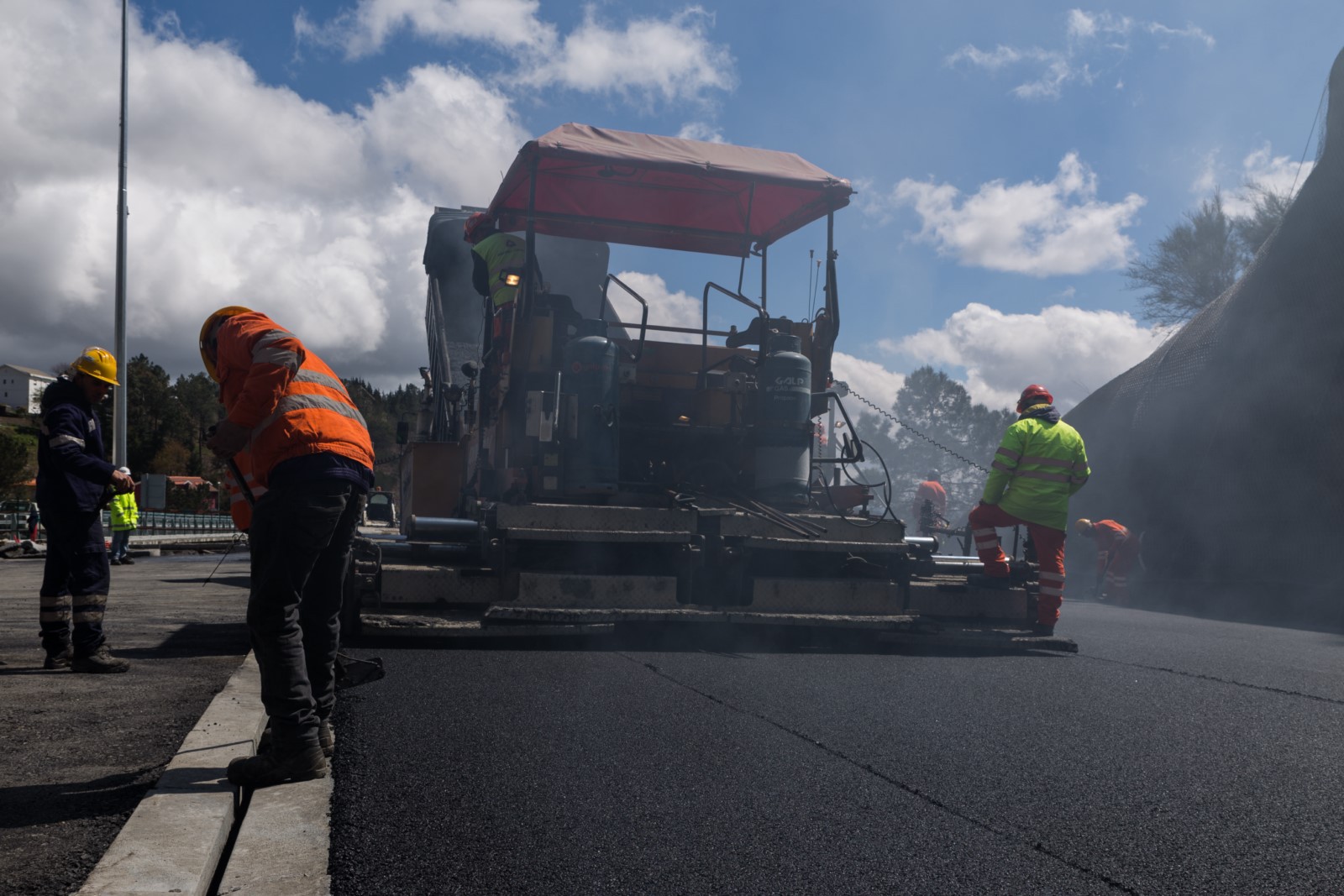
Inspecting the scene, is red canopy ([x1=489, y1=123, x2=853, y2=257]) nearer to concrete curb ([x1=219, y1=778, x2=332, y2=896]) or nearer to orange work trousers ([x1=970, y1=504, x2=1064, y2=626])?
orange work trousers ([x1=970, y1=504, x2=1064, y2=626])

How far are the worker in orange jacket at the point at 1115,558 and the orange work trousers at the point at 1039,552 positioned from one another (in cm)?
805

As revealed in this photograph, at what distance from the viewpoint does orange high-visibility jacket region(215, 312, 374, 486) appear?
3143 millimetres

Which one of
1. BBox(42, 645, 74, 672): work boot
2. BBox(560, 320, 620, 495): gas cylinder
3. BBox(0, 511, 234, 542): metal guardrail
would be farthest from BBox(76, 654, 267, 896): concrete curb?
BBox(0, 511, 234, 542): metal guardrail

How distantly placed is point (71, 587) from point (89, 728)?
1445 mm

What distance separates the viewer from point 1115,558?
14391 millimetres

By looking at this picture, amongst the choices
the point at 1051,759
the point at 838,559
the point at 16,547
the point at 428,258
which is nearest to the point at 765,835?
the point at 1051,759

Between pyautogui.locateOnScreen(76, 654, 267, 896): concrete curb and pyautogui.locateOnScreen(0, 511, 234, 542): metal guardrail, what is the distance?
803 inches

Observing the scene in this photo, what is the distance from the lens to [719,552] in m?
6.07

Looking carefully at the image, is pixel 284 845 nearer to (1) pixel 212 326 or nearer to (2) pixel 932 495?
(1) pixel 212 326

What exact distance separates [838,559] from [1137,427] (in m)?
12.0

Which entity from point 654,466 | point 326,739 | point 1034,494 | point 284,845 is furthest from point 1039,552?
point 284,845

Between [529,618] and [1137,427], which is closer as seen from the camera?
[529,618]

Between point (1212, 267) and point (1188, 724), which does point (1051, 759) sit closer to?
point (1188, 724)

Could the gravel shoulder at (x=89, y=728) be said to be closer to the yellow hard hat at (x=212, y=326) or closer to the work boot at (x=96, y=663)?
the work boot at (x=96, y=663)
